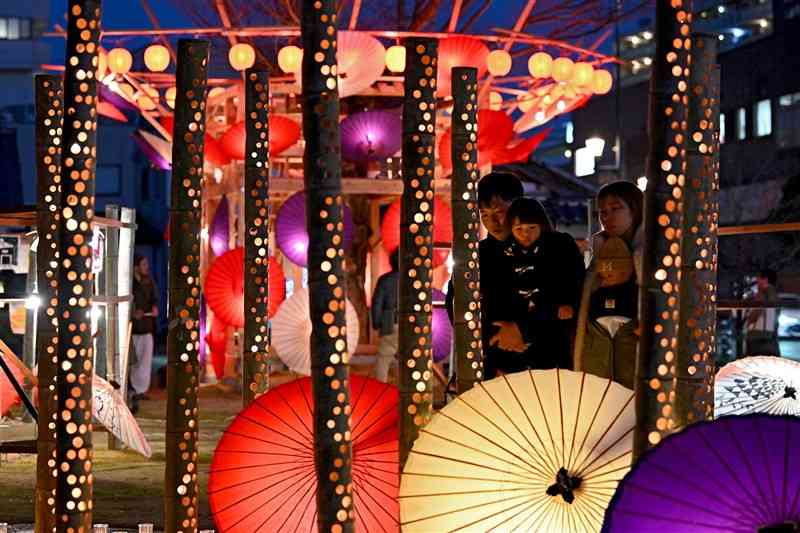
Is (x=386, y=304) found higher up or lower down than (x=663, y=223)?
lower down

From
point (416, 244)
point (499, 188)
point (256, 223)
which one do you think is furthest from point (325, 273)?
point (499, 188)

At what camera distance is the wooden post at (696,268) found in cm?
328

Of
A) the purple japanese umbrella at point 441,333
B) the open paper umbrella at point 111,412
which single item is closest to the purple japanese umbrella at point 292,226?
the purple japanese umbrella at point 441,333

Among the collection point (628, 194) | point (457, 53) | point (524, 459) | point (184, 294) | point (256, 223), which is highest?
point (457, 53)

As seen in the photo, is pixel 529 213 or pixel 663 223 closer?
pixel 663 223

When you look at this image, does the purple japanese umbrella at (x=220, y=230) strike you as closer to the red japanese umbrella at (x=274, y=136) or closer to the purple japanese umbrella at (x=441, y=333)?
the red japanese umbrella at (x=274, y=136)

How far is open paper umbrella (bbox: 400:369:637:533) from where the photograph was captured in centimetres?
349

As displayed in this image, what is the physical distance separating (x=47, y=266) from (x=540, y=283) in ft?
6.04

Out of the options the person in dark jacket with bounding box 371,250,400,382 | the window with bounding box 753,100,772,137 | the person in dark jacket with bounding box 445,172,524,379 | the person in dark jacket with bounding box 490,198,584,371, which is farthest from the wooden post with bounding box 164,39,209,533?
the window with bounding box 753,100,772,137

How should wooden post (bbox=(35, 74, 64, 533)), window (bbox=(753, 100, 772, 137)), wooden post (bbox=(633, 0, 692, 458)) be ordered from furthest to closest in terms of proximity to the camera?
window (bbox=(753, 100, 772, 137)) < wooden post (bbox=(35, 74, 64, 533)) < wooden post (bbox=(633, 0, 692, 458))

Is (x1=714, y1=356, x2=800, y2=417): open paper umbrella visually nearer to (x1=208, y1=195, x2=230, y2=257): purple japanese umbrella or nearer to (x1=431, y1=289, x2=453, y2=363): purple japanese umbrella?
(x1=431, y1=289, x2=453, y2=363): purple japanese umbrella

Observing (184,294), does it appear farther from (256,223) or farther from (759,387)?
(759,387)

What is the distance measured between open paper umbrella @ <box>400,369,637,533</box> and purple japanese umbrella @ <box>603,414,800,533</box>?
690 millimetres

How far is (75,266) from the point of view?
12.2 ft
